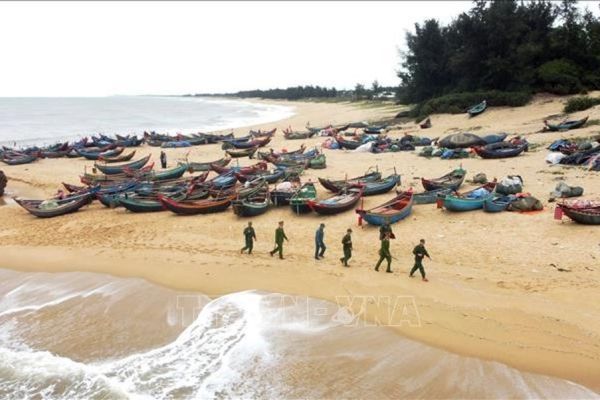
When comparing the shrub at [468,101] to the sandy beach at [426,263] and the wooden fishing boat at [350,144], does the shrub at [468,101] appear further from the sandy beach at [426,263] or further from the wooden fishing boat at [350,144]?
the sandy beach at [426,263]

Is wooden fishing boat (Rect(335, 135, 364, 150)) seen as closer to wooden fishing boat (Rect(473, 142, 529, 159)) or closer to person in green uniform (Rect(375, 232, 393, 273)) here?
wooden fishing boat (Rect(473, 142, 529, 159))

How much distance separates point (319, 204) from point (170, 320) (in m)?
8.06

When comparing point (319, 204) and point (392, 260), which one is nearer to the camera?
point (392, 260)

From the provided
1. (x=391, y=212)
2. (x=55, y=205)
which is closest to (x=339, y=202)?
(x=391, y=212)

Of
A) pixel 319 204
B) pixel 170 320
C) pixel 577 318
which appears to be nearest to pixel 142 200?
pixel 319 204

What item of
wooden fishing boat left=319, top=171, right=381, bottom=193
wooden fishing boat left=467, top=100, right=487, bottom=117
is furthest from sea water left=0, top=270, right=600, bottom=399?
wooden fishing boat left=467, top=100, right=487, bottom=117

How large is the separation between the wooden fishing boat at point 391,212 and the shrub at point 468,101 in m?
29.4

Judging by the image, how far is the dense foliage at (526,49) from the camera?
141 feet

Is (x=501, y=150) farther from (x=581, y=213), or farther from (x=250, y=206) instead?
(x=250, y=206)

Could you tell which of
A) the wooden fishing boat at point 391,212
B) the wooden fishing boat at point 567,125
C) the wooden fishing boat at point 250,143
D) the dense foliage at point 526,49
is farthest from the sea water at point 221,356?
the dense foliage at point 526,49

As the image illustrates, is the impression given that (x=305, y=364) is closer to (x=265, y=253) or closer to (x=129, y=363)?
(x=129, y=363)

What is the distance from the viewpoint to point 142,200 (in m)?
20.5

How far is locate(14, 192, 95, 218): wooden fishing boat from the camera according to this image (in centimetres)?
2047

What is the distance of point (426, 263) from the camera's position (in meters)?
13.3
